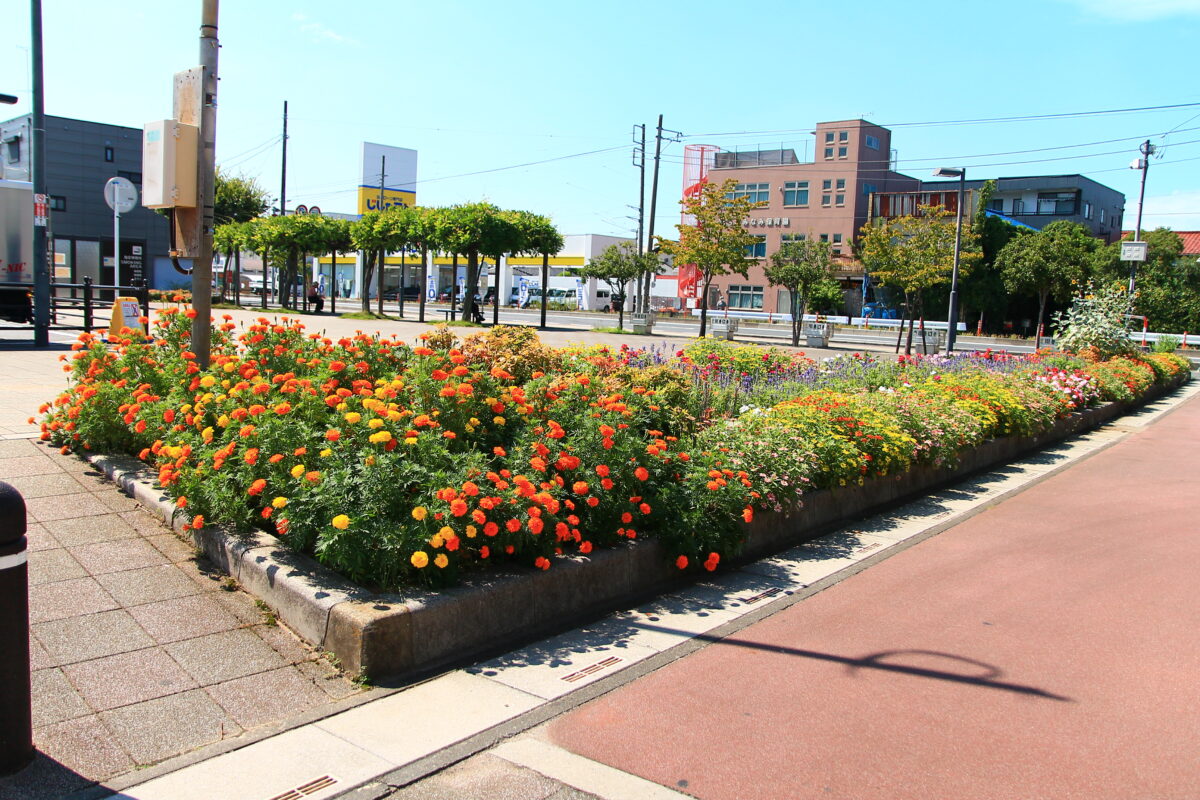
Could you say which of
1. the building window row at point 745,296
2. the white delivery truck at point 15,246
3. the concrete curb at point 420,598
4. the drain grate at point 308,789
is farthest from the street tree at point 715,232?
the building window row at point 745,296

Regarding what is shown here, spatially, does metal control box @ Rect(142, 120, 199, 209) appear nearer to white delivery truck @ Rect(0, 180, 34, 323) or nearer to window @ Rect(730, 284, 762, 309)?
white delivery truck @ Rect(0, 180, 34, 323)

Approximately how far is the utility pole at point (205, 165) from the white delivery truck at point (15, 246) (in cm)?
1550

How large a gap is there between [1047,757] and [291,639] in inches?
133

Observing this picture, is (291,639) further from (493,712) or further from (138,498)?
(138,498)

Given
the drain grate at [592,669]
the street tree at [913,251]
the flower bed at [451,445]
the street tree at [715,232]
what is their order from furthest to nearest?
the street tree at [715,232], the street tree at [913,251], the flower bed at [451,445], the drain grate at [592,669]

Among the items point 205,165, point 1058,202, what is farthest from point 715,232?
point 1058,202

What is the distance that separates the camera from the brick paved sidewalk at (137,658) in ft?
11.0

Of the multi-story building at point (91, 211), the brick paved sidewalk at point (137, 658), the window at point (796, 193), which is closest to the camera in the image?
the brick paved sidewalk at point (137, 658)

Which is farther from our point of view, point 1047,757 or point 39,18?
point 39,18

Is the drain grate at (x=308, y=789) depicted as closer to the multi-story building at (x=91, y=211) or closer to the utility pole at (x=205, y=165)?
the utility pole at (x=205, y=165)

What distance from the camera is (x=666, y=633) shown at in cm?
479

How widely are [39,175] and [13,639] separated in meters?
16.2

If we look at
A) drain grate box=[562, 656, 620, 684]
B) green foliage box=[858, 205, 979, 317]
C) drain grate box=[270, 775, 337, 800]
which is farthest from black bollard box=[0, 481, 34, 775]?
green foliage box=[858, 205, 979, 317]

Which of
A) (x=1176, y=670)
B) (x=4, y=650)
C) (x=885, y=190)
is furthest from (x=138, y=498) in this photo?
(x=885, y=190)
